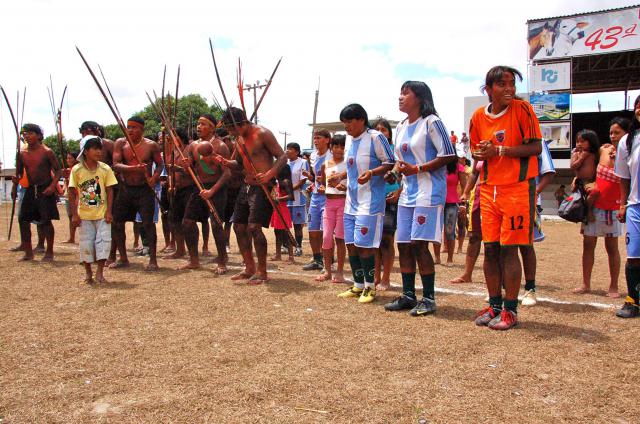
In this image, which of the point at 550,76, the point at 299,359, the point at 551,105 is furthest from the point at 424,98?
the point at 550,76

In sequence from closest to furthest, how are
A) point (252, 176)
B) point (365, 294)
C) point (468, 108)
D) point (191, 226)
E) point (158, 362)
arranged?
point (158, 362), point (365, 294), point (252, 176), point (191, 226), point (468, 108)

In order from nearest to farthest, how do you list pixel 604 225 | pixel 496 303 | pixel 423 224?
pixel 496 303 < pixel 423 224 < pixel 604 225

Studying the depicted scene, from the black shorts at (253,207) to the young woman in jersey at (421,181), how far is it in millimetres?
1974

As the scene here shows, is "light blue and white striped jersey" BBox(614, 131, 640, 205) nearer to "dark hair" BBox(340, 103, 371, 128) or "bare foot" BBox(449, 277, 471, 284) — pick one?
"bare foot" BBox(449, 277, 471, 284)

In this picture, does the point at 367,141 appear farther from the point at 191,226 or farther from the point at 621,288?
the point at 621,288

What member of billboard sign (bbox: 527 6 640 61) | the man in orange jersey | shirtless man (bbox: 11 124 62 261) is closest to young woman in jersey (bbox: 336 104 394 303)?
the man in orange jersey

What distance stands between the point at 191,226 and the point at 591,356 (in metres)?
5.17

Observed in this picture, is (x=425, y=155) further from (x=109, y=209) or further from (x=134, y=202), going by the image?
(x=134, y=202)

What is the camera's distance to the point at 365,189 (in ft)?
17.6

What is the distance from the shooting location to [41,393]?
300 centimetres

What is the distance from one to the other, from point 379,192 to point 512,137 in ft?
4.91

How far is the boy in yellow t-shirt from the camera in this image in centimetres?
634

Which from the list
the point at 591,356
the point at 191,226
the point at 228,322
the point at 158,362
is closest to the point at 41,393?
the point at 158,362

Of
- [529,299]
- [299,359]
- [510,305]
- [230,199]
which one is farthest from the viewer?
[230,199]
